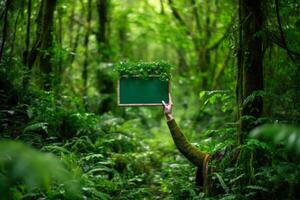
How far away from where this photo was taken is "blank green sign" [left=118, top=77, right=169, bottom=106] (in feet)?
20.7

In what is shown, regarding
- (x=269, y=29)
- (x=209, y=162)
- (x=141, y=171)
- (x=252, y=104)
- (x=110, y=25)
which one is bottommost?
(x=141, y=171)

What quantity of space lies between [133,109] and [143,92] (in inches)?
272

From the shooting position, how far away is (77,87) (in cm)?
1218

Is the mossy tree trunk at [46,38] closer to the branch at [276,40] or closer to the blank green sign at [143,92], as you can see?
the blank green sign at [143,92]

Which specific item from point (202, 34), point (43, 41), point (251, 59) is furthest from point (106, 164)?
point (202, 34)

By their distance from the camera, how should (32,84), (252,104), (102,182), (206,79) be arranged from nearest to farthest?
(252,104)
(102,182)
(32,84)
(206,79)

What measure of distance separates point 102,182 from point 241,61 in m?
2.55

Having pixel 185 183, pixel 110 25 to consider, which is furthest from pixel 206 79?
pixel 185 183

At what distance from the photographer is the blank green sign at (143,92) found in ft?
20.7

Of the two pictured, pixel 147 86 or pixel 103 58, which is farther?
pixel 103 58

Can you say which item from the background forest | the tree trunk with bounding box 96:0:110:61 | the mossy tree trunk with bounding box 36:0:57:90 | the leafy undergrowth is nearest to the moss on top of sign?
the background forest

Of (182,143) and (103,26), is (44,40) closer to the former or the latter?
(182,143)

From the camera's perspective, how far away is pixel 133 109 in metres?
13.2

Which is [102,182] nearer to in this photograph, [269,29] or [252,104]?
[252,104]
